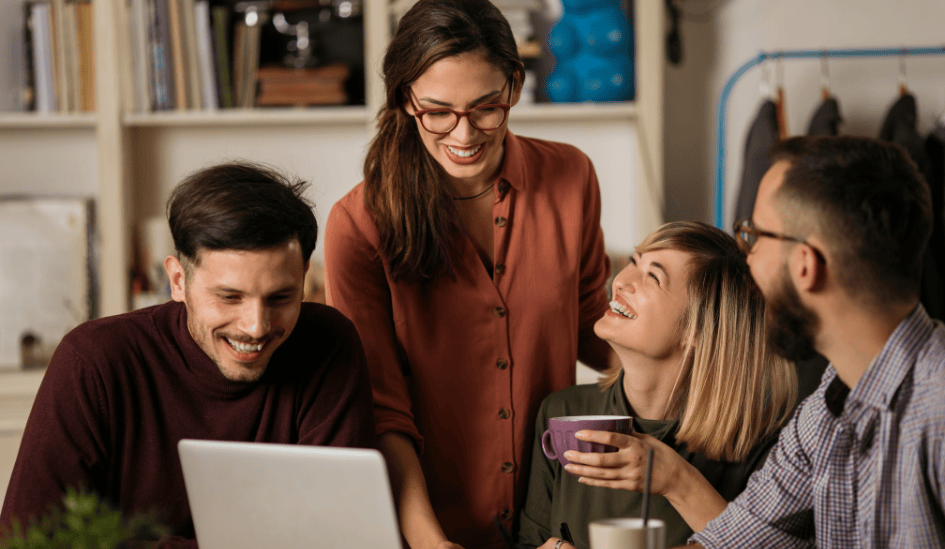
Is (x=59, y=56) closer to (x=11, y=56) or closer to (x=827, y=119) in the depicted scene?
(x=11, y=56)

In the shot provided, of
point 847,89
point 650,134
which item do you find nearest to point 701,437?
point 650,134

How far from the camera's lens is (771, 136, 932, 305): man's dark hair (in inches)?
37.5

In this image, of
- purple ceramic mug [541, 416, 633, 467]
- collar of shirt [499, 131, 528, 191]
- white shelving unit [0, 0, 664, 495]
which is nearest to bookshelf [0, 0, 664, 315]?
white shelving unit [0, 0, 664, 495]

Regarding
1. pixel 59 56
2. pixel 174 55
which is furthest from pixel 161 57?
pixel 59 56

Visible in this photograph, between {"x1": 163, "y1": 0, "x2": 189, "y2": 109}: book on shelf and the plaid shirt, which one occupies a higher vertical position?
{"x1": 163, "y1": 0, "x2": 189, "y2": 109}: book on shelf

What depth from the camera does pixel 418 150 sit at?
1.49 meters

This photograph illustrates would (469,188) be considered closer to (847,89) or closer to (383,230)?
(383,230)

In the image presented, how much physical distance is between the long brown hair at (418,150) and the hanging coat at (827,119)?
147cm

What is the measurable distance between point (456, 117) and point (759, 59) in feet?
5.13

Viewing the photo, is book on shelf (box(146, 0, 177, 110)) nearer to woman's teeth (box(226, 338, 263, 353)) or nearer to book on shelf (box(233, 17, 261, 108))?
book on shelf (box(233, 17, 261, 108))

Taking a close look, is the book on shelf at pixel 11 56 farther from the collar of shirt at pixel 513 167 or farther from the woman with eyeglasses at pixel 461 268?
the collar of shirt at pixel 513 167

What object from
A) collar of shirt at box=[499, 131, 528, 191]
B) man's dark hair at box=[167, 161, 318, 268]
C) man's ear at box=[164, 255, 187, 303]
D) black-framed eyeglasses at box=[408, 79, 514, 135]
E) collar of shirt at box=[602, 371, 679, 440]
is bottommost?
collar of shirt at box=[602, 371, 679, 440]

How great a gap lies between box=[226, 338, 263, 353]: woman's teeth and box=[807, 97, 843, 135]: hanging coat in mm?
1967

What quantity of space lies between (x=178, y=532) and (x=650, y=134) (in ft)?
6.22
